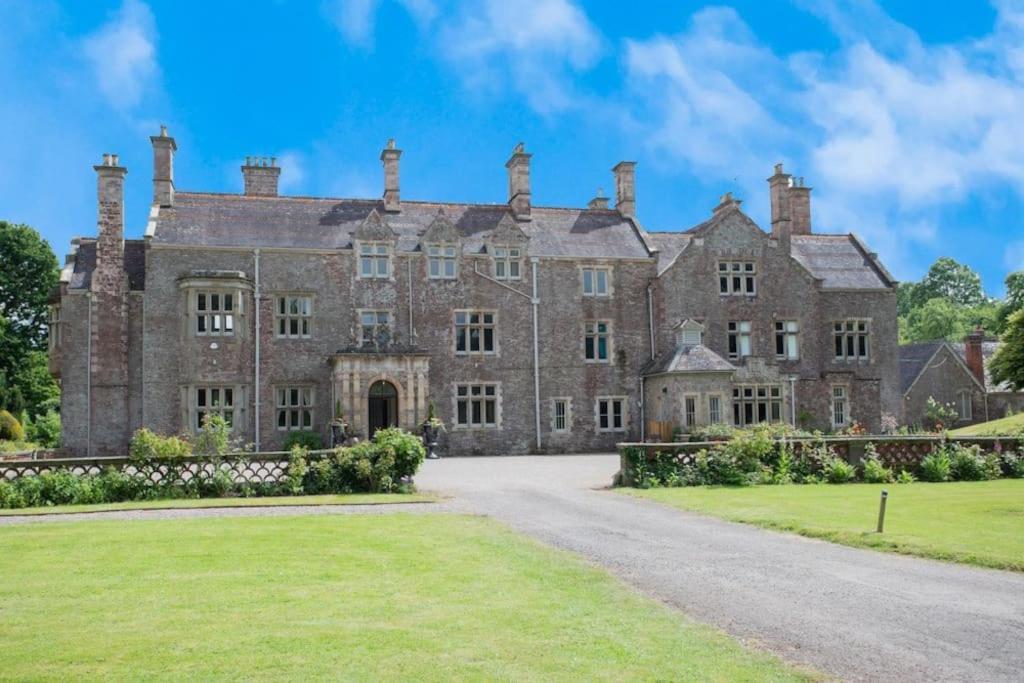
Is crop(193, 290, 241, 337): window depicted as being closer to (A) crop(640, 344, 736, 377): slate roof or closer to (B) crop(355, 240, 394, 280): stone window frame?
(B) crop(355, 240, 394, 280): stone window frame

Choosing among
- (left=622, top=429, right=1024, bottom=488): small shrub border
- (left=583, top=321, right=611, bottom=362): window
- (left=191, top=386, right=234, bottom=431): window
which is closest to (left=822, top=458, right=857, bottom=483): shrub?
(left=622, top=429, right=1024, bottom=488): small shrub border

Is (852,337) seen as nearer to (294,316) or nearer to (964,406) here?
(964,406)

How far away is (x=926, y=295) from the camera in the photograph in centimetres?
10544

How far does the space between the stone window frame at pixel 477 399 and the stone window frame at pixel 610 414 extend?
165 inches

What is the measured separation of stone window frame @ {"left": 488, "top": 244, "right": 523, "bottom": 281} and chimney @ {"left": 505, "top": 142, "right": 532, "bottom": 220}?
9.25 feet

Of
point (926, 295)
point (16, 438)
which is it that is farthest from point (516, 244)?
point (926, 295)

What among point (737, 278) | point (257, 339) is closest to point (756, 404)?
point (737, 278)

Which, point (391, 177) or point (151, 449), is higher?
point (391, 177)

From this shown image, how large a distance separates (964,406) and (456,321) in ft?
111

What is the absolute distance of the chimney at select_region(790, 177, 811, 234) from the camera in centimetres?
4784

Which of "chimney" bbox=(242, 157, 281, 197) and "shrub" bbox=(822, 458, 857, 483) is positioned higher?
"chimney" bbox=(242, 157, 281, 197)

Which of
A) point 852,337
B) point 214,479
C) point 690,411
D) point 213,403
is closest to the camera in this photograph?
point 214,479

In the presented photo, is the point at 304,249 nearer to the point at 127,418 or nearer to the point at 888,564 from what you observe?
the point at 127,418

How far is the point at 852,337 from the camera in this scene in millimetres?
44062
